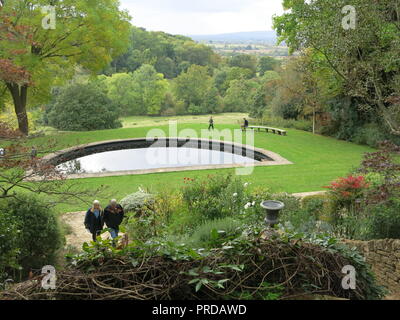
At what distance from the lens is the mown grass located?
10633mm

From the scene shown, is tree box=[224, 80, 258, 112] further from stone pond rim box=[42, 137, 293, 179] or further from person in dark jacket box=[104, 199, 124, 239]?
person in dark jacket box=[104, 199, 124, 239]

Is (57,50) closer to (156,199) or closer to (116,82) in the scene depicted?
(156,199)

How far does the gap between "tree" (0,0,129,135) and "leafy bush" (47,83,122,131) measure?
3.57 m

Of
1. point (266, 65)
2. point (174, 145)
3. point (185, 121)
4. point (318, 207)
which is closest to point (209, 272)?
point (318, 207)

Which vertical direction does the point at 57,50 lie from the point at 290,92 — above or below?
above

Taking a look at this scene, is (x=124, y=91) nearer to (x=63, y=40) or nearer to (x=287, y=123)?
(x=287, y=123)

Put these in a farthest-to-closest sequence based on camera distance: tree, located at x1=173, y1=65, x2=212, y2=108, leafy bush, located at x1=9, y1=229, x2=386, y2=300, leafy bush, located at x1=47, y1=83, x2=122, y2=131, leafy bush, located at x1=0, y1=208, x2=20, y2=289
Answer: tree, located at x1=173, y1=65, x2=212, y2=108
leafy bush, located at x1=47, y1=83, x2=122, y2=131
leafy bush, located at x1=0, y1=208, x2=20, y2=289
leafy bush, located at x1=9, y1=229, x2=386, y2=300

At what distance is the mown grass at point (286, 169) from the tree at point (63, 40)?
3.02 metres

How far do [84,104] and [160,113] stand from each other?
1565 cm

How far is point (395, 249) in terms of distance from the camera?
4977 millimetres

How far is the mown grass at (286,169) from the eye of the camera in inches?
419

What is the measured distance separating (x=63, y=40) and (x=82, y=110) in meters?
6.55

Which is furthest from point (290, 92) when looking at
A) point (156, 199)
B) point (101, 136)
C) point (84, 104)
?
point (156, 199)

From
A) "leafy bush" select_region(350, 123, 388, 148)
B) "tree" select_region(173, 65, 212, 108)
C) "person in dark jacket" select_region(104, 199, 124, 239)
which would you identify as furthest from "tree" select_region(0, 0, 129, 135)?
"tree" select_region(173, 65, 212, 108)
